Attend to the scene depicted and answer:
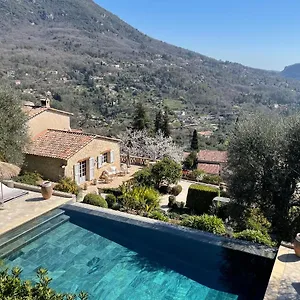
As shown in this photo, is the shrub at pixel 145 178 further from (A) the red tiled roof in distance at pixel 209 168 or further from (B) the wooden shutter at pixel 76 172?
(A) the red tiled roof in distance at pixel 209 168

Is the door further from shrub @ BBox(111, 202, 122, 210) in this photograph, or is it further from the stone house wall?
shrub @ BBox(111, 202, 122, 210)

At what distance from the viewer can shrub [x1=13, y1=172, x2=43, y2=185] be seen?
18056 millimetres

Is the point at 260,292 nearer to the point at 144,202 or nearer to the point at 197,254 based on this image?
the point at 197,254

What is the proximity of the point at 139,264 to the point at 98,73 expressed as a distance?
384ft

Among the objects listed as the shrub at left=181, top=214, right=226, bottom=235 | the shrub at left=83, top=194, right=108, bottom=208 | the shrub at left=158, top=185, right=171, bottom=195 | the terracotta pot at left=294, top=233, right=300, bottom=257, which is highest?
the terracotta pot at left=294, top=233, right=300, bottom=257

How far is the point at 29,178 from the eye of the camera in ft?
61.1

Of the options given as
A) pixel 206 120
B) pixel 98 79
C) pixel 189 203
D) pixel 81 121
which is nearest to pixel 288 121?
pixel 189 203

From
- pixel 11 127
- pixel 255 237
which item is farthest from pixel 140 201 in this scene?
pixel 11 127

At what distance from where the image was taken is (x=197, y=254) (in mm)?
10430

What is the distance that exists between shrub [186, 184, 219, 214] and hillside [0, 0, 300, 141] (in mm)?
40520

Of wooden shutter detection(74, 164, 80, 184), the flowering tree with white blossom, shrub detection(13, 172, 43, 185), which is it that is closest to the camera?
shrub detection(13, 172, 43, 185)

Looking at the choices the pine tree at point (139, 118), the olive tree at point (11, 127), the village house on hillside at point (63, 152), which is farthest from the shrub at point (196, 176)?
the pine tree at point (139, 118)

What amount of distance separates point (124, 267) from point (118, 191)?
31.8 feet

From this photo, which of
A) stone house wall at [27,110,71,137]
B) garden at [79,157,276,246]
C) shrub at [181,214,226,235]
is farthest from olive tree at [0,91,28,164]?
shrub at [181,214,226,235]
